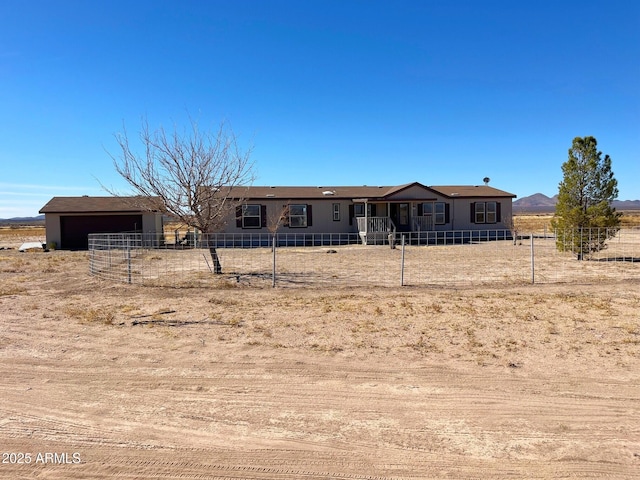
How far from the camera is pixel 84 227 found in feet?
90.2

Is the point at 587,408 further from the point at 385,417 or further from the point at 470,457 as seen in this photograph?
the point at 385,417

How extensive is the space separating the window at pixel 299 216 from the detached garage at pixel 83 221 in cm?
820

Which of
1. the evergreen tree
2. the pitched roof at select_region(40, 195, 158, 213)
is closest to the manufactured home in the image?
the pitched roof at select_region(40, 195, 158, 213)

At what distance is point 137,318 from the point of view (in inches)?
319

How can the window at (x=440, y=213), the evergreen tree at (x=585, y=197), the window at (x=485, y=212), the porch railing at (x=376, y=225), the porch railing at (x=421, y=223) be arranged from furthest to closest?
the window at (x=485, y=212) → the window at (x=440, y=213) → the porch railing at (x=421, y=223) → the porch railing at (x=376, y=225) → the evergreen tree at (x=585, y=197)

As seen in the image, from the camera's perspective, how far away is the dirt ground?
3.36 meters

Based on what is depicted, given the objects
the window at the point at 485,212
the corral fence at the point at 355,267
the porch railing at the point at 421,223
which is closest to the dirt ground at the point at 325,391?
the corral fence at the point at 355,267

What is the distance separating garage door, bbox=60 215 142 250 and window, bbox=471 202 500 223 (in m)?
22.4

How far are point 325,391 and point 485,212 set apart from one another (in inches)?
1138

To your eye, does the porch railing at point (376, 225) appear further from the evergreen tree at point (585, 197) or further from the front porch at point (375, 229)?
the evergreen tree at point (585, 197)

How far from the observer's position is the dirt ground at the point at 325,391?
132 inches

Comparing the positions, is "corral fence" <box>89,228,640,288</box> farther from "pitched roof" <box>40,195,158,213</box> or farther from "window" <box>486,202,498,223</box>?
"window" <box>486,202,498,223</box>

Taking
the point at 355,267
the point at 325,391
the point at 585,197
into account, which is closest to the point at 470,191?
the point at 585,197

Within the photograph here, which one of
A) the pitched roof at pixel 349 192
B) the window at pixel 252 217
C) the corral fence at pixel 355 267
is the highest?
the pitched roof at pixel 349 192
